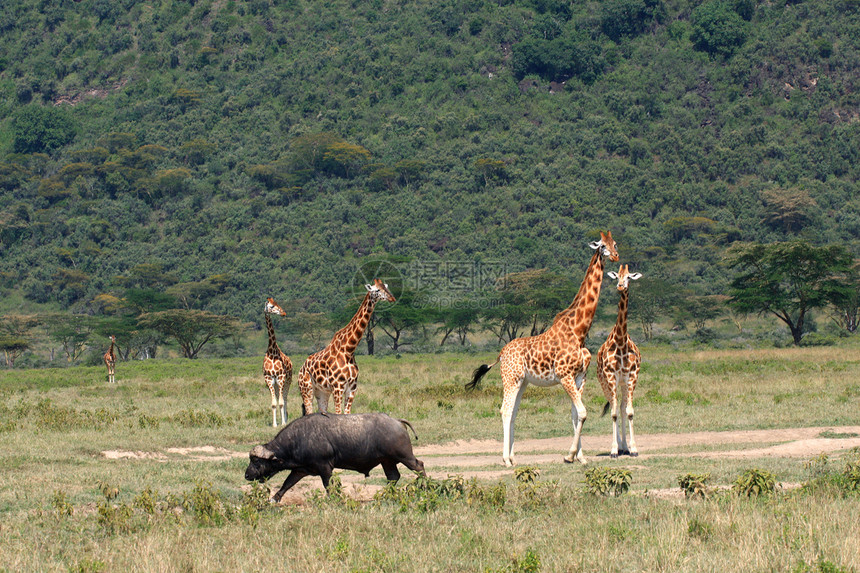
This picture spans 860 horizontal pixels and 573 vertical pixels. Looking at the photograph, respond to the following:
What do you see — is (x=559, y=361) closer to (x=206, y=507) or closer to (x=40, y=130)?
(x=206, y=507)

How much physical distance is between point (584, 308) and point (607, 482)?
13.9 ft

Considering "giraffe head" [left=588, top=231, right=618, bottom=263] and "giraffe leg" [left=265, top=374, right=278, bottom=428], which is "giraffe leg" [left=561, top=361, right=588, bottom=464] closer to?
"giraffe head" [left=588, top=231, right=618, bottom=263]

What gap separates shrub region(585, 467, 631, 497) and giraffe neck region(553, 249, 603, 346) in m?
3.43

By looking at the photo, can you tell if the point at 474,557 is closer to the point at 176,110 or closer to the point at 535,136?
the point at 535,136

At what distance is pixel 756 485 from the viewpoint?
1027cm

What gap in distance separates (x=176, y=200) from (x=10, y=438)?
80.2m

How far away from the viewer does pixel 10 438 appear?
16.8 m

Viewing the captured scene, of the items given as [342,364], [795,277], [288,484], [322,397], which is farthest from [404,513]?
[795,277]

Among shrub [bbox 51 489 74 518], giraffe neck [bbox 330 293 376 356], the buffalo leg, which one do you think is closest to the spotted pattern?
giraffe neck [bbox 330 293 376 356]

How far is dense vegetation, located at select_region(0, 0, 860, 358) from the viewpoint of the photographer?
7862cm

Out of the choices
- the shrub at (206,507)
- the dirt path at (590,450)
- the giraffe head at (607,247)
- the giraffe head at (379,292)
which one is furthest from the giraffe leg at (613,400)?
the shrub at (206,507)

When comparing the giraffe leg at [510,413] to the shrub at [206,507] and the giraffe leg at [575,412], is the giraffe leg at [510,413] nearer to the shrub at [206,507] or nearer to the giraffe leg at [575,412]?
the giraffe leg at [575,412]

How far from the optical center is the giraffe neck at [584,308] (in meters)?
14.0

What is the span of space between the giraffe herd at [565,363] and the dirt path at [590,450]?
2.27ft
